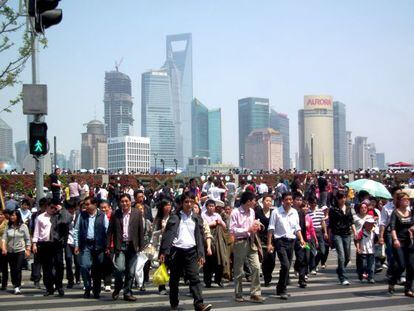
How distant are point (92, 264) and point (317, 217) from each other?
5135mm

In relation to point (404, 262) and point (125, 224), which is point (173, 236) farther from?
point (404, 262)

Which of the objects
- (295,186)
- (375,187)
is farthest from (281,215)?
(375,187)

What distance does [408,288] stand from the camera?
10.2 meters

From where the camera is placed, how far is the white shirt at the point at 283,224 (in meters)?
10.4

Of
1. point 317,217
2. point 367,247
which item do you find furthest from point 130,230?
point 367,247

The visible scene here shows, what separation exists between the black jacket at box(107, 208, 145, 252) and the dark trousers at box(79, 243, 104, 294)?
0.41 metres

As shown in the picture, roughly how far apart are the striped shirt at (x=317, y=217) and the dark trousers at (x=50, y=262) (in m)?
5.43

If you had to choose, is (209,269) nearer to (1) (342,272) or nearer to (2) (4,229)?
(1) (342,272)

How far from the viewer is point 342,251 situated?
11477 millimetres

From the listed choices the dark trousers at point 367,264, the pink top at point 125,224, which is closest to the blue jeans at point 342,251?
the dark trousers at point 367,264

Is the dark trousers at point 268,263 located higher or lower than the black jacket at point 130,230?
lower

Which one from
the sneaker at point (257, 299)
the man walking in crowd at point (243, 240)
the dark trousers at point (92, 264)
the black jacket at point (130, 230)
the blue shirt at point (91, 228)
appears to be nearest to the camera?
the sneaker at point (257, 299)

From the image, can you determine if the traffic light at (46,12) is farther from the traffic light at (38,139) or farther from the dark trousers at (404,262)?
the dark trousers at (404,262)

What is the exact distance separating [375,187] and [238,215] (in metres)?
9.19
